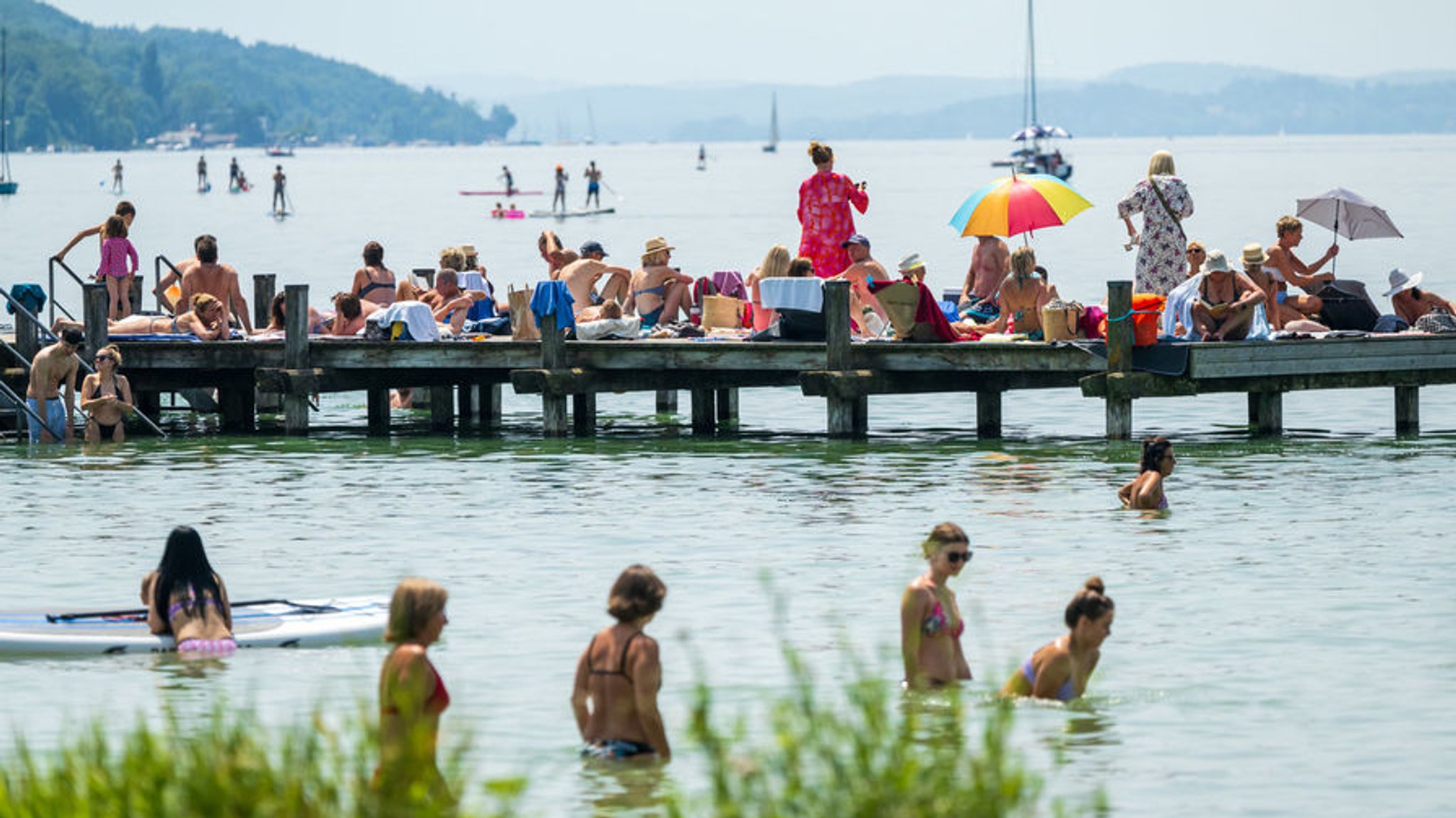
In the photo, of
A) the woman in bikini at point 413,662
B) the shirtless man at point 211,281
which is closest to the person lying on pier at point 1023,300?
the shirtless man at point 211,281

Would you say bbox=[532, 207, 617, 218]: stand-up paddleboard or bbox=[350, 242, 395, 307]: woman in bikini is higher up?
bbox=[532, 207, 617, 218]: stand-up paddleboard

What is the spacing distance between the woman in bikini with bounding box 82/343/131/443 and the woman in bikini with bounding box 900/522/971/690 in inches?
504

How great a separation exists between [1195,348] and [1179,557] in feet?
12.6

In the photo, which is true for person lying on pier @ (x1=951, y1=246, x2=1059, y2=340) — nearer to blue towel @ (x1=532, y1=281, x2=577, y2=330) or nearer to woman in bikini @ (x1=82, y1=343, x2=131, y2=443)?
blue towel @ (x1=532, y1=281, x2=577, y2=330)

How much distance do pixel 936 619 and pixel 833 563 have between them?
580 cm

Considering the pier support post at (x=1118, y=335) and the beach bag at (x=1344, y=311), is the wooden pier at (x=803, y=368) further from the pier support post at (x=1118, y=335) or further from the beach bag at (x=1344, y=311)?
the beach bag at (x=1344, y=311)

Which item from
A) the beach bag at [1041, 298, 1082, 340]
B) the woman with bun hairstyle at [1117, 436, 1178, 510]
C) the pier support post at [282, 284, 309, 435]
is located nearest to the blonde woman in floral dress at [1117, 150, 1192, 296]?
the beach bag at [1041, 298, 1082, 340]

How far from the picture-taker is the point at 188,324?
24.3 metres

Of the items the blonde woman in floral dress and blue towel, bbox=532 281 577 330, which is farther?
blue towel, bbox=532 281 577 330

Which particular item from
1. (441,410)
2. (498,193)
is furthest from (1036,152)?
(441,410)

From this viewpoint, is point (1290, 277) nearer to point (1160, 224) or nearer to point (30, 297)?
point (1160, 224)

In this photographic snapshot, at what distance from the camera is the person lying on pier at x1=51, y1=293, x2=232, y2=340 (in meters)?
24.2

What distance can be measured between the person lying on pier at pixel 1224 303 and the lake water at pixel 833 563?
1.35 m

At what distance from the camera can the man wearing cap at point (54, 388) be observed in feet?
75.7
